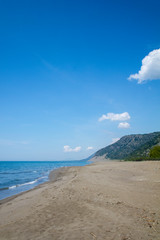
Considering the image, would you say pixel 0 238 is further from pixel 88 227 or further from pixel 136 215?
pixel 136 215

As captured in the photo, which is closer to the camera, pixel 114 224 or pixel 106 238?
pixel 106 238

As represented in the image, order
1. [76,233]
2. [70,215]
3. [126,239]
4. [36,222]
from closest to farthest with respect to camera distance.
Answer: [126,239]
[76,233]
[36,222]
[70,215]

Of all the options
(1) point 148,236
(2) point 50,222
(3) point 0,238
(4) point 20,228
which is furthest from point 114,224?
(3) point 0,238

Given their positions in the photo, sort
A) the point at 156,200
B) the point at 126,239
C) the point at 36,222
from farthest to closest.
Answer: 1. the point at 156,200
2. the point at 36,222
3. the point at 126,239

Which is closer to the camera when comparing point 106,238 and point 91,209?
point 106,238

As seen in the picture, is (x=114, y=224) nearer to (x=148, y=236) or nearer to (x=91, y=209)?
(x=148, y=236)

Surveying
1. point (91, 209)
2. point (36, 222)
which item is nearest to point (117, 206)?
point (91, 209)

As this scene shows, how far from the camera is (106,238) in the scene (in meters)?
5.50

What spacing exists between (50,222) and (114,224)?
10.0 ft

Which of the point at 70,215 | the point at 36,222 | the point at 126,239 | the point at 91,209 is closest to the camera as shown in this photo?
the point at 126,239

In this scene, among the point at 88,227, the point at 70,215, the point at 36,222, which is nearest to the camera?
the point at 88,227

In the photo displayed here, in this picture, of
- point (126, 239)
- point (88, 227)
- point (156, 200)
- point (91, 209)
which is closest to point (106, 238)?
point (126, 239)

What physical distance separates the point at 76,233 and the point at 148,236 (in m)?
2.65

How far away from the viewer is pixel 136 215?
7.71m
